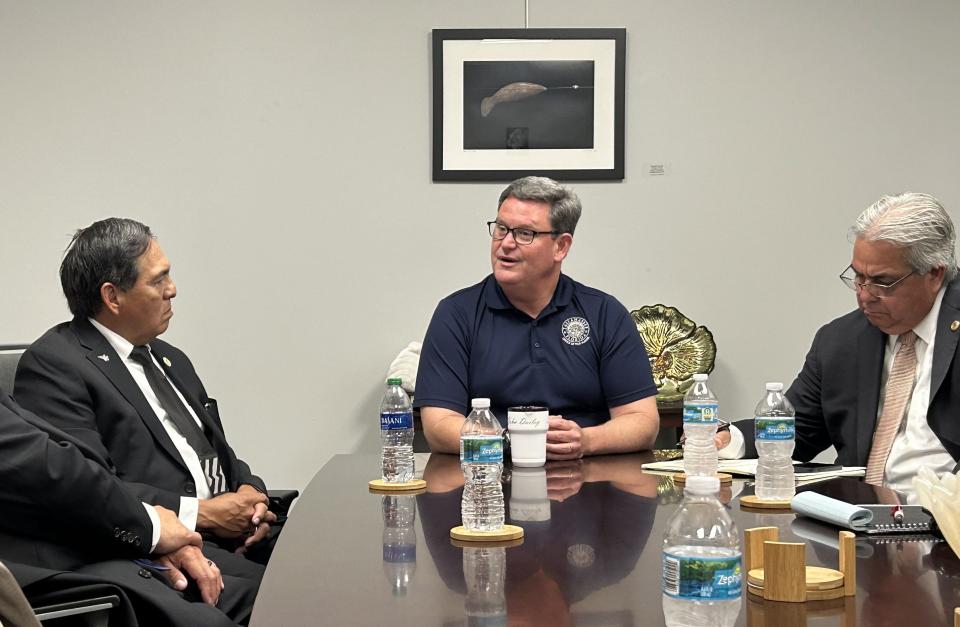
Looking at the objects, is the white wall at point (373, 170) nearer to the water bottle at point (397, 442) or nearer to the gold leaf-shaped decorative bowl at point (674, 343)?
the gold leaf-shaped decorative bowl at point (674, 343)

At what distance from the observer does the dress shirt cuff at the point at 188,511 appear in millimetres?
2668

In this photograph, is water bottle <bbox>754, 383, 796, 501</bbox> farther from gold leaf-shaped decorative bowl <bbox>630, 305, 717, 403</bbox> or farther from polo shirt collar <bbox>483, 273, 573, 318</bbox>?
gold leaf-shaped decorative bowl <bbox>630, 305, 717, 403</bbox>

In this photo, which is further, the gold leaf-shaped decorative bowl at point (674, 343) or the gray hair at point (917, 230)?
the gold leaf-shaped decorative bowl at point (674, 343)

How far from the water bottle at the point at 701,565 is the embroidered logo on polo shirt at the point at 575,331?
173 cm

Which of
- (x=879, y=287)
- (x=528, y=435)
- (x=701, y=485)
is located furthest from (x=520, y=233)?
(x=701, y=485)

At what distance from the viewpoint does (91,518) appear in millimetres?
2209

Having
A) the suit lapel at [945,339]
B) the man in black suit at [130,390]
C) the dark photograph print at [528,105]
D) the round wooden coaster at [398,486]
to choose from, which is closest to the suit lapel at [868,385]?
the suit lapel at [945,339]

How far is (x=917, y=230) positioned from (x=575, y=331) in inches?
39.8

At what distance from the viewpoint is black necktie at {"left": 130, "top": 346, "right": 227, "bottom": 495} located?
2.94 meters

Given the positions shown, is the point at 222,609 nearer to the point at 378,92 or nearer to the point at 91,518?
the point at 91,518

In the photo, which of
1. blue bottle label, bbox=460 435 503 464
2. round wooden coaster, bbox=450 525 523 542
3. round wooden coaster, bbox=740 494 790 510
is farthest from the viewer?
round wooden coaster, bbox=740 494 790 510

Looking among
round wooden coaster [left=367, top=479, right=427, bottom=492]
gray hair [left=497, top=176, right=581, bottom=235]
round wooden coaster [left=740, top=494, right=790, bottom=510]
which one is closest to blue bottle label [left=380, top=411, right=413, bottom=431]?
round wooden coaster [left=367, top=479, right=427, bottom=492]

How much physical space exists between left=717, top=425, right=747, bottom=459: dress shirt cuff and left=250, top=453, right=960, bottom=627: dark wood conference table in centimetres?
32

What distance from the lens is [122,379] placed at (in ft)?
9.14
